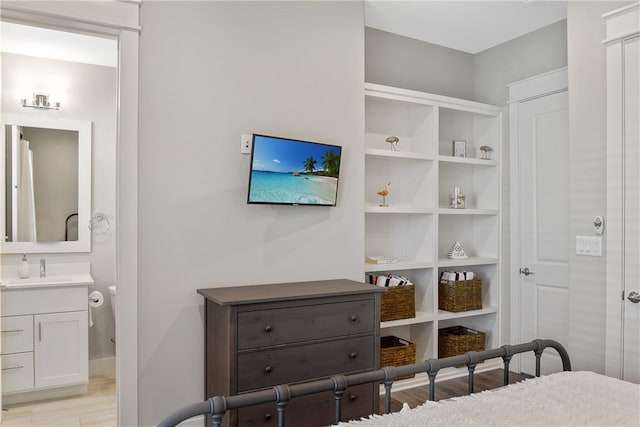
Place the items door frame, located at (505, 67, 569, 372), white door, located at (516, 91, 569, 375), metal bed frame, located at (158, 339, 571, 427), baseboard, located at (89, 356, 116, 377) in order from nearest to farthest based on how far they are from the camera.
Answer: metal bed frame, located at (158, 339, 571, 427) → white door, located at (516, 91, 569, 375) → door frame, located at (505, 67, 569, 372) → baseboard, located at (89, 356, 116, 377)

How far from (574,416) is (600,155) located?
1.77 metres

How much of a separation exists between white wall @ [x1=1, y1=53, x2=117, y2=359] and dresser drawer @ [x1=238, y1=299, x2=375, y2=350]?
7.49ft

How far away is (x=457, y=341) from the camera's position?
3748mm

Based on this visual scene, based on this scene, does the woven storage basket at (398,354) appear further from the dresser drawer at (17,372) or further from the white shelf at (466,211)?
the dresser drawer at (17,372)

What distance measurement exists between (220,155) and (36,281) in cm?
186

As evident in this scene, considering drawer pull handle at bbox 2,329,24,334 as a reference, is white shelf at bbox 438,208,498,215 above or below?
above

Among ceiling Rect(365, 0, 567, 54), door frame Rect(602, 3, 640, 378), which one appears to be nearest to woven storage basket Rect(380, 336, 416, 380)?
door frame Rect(602, 3, 640, 378)

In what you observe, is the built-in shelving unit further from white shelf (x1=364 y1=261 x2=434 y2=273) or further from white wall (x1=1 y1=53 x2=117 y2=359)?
white wall (x1=1 y1=53 x2=117 y2=359)

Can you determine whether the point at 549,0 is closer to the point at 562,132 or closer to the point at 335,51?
the point at 562,132

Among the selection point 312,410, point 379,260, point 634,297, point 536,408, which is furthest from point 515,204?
point 536,408

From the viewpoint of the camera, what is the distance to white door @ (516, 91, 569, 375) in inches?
138

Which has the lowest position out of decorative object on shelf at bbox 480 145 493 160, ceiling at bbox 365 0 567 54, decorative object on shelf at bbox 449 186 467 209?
decorative object on shelf at bbox 449 186 467 209

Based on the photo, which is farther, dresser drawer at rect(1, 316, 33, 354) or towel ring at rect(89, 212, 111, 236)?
towel ring at rect(89, 212, 111, 236)

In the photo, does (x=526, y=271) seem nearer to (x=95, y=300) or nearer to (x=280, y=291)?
(x=280, y=291)
